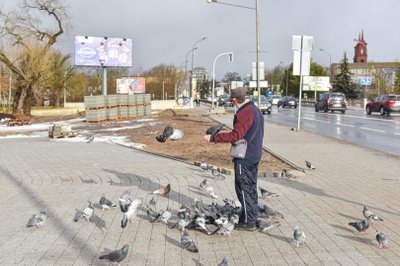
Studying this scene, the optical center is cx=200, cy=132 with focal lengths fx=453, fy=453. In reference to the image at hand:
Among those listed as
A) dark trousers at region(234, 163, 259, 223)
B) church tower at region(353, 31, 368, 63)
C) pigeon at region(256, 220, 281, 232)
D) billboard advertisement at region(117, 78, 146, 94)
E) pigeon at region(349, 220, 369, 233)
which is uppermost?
church tower at region(353, 31, 368, 63)

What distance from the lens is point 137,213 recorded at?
646 cm

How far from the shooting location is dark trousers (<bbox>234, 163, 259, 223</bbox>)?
5.77 meters

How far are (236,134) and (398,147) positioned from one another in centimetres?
1219

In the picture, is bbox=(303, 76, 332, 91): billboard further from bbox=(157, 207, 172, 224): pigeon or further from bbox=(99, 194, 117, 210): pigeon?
bbox=(157, 207, 172, 224): pigeon

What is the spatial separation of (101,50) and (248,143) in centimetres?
3910

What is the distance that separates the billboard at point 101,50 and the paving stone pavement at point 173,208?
99.8 feet

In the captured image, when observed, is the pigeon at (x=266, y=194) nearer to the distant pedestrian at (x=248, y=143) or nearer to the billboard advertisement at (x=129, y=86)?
the distant pedestrian at (x=248, y=143)

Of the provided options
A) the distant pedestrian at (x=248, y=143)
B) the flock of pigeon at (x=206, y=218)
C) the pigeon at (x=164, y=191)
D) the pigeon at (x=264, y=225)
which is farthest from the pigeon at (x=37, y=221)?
the pigeon at (x=264, y=225)

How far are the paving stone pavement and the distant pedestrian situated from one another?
30 centimetres

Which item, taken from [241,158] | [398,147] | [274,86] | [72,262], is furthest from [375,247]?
[274,86]

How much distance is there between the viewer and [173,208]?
6973mm

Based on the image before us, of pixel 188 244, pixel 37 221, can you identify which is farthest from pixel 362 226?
pixel 37 221

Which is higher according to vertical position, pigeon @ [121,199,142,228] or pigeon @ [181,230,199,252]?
pigeon @ [121,199,142,228]

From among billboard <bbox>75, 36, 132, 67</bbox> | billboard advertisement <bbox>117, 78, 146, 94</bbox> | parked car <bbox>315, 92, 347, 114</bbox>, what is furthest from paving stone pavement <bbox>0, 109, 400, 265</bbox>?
billboard advertisement <bbox>117, 78, 146, 94</bbox>
